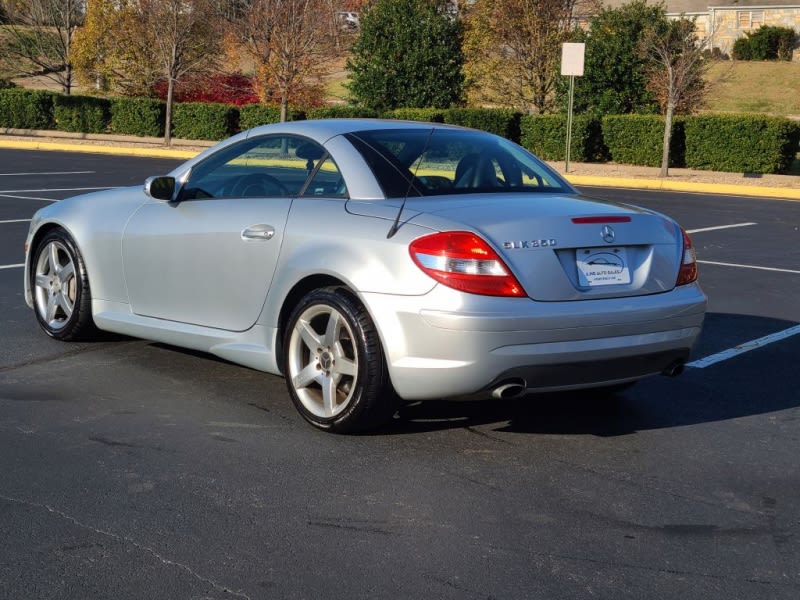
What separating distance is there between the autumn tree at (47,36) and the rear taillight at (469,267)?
4130 centimetres

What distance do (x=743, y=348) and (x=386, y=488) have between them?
12.9ft

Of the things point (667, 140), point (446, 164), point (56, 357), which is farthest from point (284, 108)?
point (446, 164)

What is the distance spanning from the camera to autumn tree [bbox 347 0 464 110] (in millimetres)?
36594

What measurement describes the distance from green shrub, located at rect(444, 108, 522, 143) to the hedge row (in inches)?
1.1

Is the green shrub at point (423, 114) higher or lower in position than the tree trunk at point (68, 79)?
lower

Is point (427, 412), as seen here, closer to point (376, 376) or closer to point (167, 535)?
point (376, 376)

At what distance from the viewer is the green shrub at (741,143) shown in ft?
90.6

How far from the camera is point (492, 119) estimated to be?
31.8 meters

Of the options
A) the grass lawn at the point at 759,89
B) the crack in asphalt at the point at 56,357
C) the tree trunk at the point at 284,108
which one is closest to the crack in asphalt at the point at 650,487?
the crack in asphalt at the point at 56,357

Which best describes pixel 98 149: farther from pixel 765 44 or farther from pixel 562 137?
pixel 765 44

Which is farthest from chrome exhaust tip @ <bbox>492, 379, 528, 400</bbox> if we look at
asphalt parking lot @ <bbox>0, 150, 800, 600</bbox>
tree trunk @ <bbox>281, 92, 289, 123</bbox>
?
tree trunk @ <bbox>281, 92, 289, 123</bbox>

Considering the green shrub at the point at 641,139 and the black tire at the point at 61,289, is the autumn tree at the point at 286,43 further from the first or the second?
the black tire at the point at 61,289

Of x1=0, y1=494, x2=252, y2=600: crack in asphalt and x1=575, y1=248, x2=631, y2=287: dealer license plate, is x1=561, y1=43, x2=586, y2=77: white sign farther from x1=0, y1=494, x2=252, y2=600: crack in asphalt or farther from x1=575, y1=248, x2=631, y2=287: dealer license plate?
x1=0, y1=494, x2=252, y2=600: crack in asphalt

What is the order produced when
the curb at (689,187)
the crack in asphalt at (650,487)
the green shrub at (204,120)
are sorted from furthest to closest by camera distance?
the green shrub at (204,120), the curb at (689,187), the crack in asphalt at (650,487)
